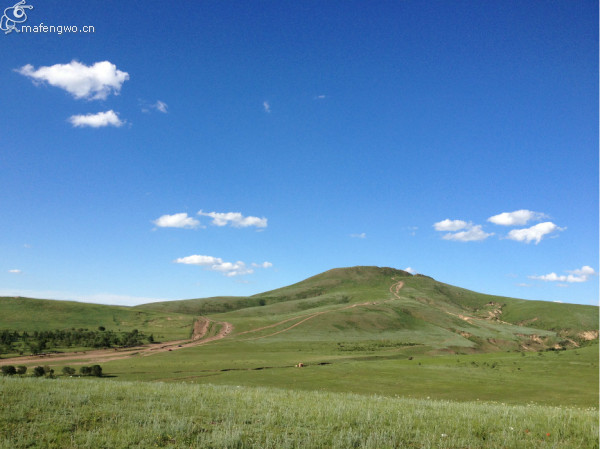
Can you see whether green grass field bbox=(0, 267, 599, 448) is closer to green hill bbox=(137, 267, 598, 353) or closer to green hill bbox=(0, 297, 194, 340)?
green hill bbox=(0, 297, 194, 340)

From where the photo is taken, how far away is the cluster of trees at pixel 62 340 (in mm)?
70125

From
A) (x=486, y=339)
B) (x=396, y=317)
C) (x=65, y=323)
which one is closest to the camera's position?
(x=65, y=323)

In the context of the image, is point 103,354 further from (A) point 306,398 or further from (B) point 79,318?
(A) point 306,398

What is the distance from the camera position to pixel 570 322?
161 meters

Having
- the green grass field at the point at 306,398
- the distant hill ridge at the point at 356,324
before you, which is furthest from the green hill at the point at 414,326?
the green grass field at the point at 306,398

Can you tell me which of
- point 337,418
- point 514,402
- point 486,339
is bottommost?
point 486,339

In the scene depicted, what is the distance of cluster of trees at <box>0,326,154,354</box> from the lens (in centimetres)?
7012

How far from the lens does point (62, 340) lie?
79.2 metres

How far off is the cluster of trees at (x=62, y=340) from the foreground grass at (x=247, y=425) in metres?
65.6

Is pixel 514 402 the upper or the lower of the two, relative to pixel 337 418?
lower

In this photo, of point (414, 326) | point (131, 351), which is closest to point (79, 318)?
point (131, 351)

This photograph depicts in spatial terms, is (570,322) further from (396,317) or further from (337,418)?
(337,418)

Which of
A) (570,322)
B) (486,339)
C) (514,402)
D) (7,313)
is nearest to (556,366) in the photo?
(514,402)

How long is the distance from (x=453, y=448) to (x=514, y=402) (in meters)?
21.5
